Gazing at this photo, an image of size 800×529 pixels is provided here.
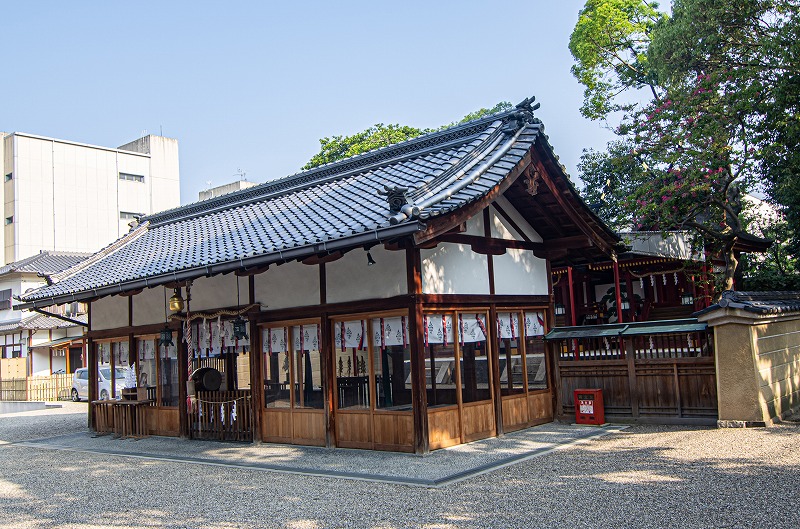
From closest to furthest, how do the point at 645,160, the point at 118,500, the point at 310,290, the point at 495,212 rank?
the point at 118,500 < the point at 310,290 < the point at 495,212 < the point at 645,160

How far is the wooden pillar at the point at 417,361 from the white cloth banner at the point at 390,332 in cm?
22

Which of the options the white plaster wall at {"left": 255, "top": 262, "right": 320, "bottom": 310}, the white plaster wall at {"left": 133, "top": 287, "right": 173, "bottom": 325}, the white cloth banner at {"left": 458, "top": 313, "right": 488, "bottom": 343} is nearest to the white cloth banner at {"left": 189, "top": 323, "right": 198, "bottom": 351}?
the white plaster wall at {"left": 133, "top": 287, "right": 173, "bottom": 325}

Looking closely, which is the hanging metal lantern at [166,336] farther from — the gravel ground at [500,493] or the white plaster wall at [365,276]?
the white plaster wall at [365,276]

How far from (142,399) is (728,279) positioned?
16.1 meters

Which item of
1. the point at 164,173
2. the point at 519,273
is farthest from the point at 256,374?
the point at 164,173

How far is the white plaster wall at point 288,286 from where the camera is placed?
40.0 ft

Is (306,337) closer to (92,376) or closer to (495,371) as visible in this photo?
(495,371)

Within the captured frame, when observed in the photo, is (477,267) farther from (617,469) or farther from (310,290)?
(617,469)

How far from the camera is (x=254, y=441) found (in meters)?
12.9

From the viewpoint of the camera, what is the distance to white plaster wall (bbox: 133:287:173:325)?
1502cm

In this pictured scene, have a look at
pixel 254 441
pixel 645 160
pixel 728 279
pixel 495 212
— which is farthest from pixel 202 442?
pixel 645 160

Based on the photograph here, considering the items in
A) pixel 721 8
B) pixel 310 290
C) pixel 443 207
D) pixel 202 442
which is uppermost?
pixel 721 8

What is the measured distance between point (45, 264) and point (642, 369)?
36.1 metres

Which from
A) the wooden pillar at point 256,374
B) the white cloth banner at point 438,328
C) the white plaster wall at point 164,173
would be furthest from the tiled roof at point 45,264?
the white cloth banner at point 438,328
